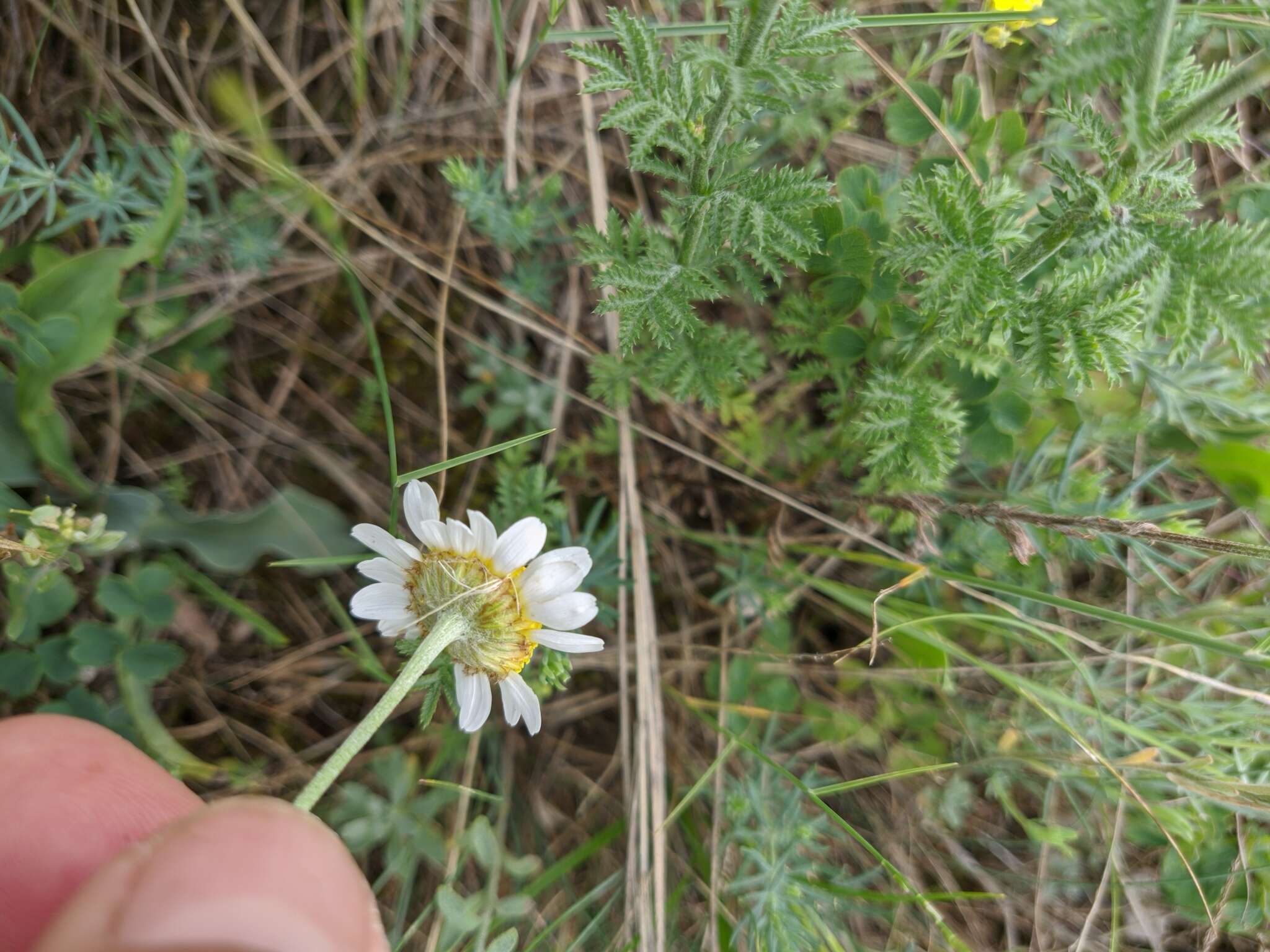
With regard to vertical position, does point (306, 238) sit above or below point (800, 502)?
above

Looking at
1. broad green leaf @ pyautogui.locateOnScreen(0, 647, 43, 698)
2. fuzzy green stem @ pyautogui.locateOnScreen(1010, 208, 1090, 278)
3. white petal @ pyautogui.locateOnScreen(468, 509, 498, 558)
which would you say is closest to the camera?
fuzzy green stem @ pyautogui.locateOnScreen(1010, 208, 1090, 278)

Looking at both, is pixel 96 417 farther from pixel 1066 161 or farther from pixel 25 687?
pixel 1066 161

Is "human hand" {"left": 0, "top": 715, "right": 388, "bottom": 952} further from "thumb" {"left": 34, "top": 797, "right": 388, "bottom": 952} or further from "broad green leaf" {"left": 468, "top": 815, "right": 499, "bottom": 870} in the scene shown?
"broad green leaf" {"left": 468, "top": 815, "right": 499, "bottom": 870}

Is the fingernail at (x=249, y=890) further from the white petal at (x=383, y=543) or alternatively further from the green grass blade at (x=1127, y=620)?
the green grass blade at (x=1127, y=620)

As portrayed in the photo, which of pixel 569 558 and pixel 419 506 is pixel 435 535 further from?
pixel 569 558

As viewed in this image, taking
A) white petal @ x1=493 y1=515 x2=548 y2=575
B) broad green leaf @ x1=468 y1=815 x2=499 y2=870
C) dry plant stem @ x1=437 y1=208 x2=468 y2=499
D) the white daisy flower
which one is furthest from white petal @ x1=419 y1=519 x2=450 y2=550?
broad green leaf @ x1=468 y1=815 x2=499 y2=870

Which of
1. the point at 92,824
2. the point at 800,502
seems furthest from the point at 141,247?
the point at 800,502
